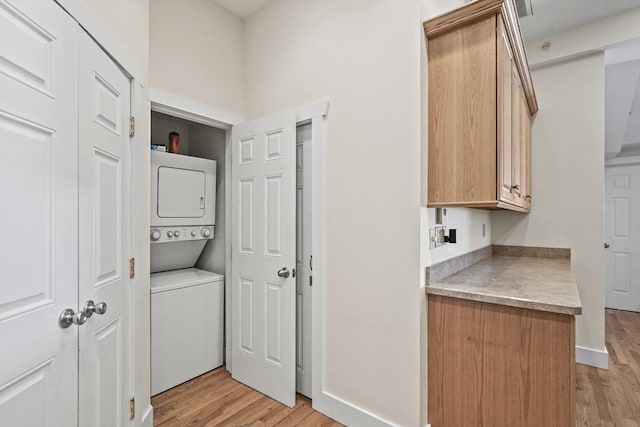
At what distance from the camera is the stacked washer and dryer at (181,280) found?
2.38 metres

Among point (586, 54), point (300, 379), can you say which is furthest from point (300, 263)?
point (586, 54)

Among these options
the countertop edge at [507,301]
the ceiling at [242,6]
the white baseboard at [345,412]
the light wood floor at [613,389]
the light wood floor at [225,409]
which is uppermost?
the ceiling at [242,6]

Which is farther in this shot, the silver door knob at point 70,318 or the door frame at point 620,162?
the door frame at point 620,162

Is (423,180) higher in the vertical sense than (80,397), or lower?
higher

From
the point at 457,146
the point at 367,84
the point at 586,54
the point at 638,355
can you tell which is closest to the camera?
the point at 457,146

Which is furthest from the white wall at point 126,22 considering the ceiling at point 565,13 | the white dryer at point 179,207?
the ceiling at point 565,13

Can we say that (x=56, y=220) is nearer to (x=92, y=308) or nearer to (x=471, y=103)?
(x=92, y=308)

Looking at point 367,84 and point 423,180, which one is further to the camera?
point 367,84

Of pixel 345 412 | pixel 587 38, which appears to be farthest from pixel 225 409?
pixel 587 38

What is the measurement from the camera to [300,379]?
2.37 m

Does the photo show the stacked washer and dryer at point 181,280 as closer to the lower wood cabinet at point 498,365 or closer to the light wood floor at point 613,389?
the lower wood cabinet at point 498,365

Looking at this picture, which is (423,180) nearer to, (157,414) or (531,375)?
(531,375)

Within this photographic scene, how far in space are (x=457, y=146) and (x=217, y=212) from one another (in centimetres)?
216

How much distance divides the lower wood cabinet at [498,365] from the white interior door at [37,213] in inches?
67.0
